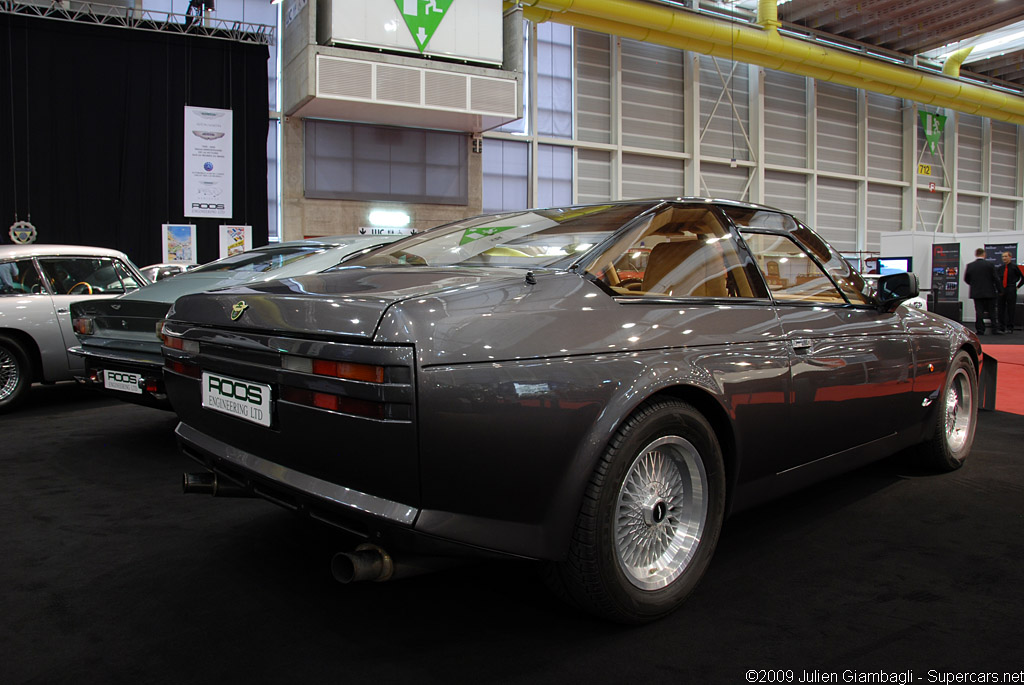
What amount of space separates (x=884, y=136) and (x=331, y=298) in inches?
903

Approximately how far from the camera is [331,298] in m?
1.68

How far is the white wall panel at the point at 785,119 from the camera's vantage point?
61.0 feet

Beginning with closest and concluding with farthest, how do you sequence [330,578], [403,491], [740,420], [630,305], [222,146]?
[403,491]
[630,305]
[740,420]
[330,578]
[222,146]

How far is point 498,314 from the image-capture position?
1638 millimetres

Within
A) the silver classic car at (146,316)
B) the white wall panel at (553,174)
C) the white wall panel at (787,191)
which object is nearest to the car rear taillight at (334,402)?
the silver classic car at (146,316)

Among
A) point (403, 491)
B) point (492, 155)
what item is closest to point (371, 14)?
point (492, 155)

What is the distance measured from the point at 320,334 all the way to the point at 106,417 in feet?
13.8

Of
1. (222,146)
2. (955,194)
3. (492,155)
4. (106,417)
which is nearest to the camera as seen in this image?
(106,417)

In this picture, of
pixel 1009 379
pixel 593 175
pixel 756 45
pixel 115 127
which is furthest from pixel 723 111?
pixel 115 127

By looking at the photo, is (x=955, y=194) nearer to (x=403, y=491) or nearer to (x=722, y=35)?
(x=722, y=35)

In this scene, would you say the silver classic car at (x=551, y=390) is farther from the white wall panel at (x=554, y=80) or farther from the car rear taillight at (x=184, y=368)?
the white wall panel at (x=554, y=80)

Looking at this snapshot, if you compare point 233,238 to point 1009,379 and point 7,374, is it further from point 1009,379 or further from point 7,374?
point 1009,379

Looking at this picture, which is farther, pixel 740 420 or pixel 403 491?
pixel 740 420

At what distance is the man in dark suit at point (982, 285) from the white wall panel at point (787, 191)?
244 inches
